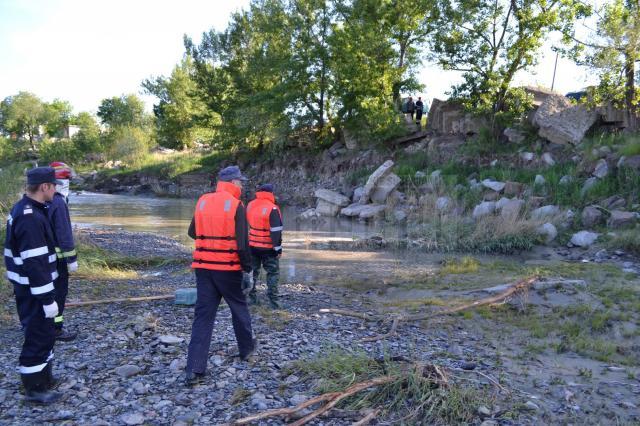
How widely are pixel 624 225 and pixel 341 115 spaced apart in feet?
66.2

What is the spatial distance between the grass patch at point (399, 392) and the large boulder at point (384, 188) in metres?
18.2

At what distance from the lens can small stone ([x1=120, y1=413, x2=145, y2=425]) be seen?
174 inches

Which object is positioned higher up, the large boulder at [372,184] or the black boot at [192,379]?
the large boulder at [372,184]

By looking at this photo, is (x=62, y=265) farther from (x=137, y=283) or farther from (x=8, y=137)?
(x=8, y=137)

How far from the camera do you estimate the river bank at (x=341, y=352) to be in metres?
4.75

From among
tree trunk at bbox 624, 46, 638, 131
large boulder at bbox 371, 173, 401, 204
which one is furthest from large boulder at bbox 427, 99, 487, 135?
tree trunk at bbox 624, 46, 638, 131

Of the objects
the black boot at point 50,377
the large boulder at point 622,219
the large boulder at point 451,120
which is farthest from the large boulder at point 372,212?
the black boot at point 50,377

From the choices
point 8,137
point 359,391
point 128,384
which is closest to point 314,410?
point 359,391

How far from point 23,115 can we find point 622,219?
80.8 metres

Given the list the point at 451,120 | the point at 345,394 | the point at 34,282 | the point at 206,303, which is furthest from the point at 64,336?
the point at 451,120

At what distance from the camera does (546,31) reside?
23.0m

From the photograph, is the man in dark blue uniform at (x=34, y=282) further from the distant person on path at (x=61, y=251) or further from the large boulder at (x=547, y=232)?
the large boulder at (x=547, y=232)

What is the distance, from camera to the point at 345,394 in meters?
4.75

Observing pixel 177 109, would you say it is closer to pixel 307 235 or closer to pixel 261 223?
pixel 307 235
